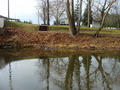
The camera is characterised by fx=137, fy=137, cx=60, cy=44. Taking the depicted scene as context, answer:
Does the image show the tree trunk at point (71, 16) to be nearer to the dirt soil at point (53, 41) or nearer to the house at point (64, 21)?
the dirt soil at point (53, 41)

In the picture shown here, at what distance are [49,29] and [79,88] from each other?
1707 centimetres

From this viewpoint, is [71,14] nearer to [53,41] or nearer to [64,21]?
[53,41]

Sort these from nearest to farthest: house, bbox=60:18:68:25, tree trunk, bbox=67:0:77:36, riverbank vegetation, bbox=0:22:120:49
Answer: riverbank vegetation, bbox=0:22:120:49
tree trunk, bbox=67:0:77:36
house, bbox=60:18:68:25

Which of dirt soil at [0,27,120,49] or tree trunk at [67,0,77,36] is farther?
tree trunk at [67,0,77,36]

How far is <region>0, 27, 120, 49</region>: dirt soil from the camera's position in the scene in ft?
49.5

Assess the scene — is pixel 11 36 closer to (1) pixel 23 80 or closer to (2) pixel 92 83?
(1) pixel 23 80

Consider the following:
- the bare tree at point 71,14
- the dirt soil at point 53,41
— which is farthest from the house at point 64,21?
the bare tree at point 71,14

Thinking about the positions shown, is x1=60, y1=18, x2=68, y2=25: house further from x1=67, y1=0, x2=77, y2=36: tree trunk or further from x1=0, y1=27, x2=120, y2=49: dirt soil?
x1=67, y1=0, x2=77, y2=36: tree trunk

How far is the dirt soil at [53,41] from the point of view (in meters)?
15.1

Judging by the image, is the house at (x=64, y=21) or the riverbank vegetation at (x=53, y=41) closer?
the riverbank vegetation at (x=53, y=41)

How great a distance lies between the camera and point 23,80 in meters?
5.28

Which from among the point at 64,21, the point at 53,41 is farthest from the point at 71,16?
the point at 64,21

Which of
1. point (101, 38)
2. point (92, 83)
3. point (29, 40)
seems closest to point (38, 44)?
point (29, 40)

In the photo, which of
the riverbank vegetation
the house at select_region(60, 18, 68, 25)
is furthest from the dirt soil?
the house at select_region(60, 18, 68, 25)
